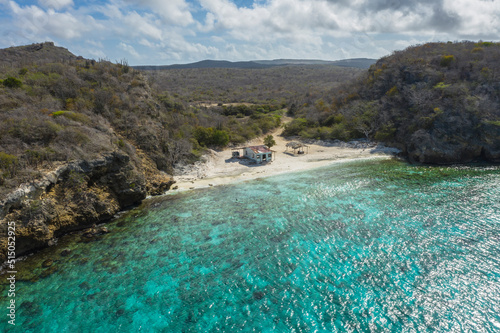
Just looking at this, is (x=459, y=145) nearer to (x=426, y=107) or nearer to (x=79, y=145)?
(x=426, y=107)

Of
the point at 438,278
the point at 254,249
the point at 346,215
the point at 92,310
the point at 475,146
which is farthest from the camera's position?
the point at 475,146

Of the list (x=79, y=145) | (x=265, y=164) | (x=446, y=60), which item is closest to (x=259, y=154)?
(x=265, y=164)

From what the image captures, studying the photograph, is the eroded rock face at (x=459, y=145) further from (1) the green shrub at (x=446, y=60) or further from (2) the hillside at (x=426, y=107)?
(1) the green shrub at (x=446, y=60)

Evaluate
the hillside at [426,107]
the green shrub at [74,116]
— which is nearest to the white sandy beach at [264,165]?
the hillside at [426,107]

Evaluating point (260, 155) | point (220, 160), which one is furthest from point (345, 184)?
point (220, 160)

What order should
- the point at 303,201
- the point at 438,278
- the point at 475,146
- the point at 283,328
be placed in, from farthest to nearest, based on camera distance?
the point at 475,146, the point at 303,201, the point at 438,278, the point at 283,328

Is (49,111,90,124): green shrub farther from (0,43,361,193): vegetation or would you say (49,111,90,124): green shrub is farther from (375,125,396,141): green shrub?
(375,125,396,141): green shrub

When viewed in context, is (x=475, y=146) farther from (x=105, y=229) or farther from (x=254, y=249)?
(x=105, y=229)
